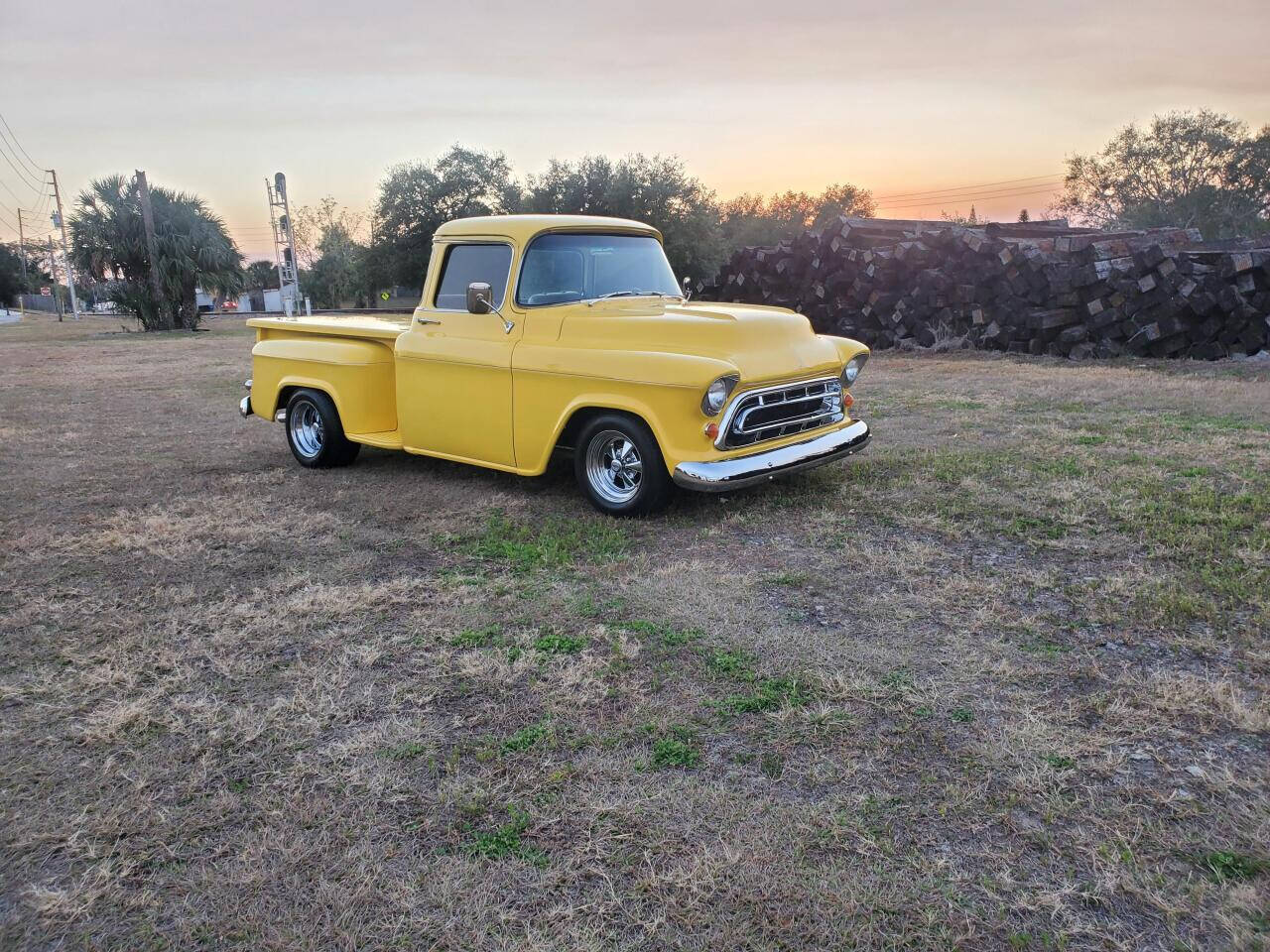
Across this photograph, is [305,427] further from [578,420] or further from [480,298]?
[578,420]

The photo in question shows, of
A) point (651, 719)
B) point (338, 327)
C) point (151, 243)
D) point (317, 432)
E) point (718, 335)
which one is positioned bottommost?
point (651, 719)

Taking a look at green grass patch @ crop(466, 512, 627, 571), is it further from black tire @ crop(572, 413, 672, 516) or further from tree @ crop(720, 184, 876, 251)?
tree @ crop(720, 184, 876, 251)

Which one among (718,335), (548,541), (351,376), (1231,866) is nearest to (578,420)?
(548,541)

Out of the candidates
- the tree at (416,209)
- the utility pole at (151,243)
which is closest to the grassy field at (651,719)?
the utility pole at (151,243)

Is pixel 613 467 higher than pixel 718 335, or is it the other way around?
pixel 718 335

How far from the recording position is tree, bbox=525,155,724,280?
116 ft

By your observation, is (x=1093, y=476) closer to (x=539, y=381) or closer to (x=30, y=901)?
(x=539, y=381)

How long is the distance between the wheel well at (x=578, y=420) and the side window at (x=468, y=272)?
3.26ft

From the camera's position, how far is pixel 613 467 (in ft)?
18.9

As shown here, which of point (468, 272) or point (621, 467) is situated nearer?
point (621, 467)

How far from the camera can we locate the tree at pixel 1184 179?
1642 inches

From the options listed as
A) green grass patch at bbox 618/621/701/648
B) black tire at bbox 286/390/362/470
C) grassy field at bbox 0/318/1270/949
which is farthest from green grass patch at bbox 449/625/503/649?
black tire at bbox 286/390/362/470

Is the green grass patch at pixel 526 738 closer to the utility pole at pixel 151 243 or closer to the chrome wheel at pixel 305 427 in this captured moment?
the chrome wheel at pixel 305 427

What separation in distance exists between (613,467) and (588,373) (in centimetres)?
66
